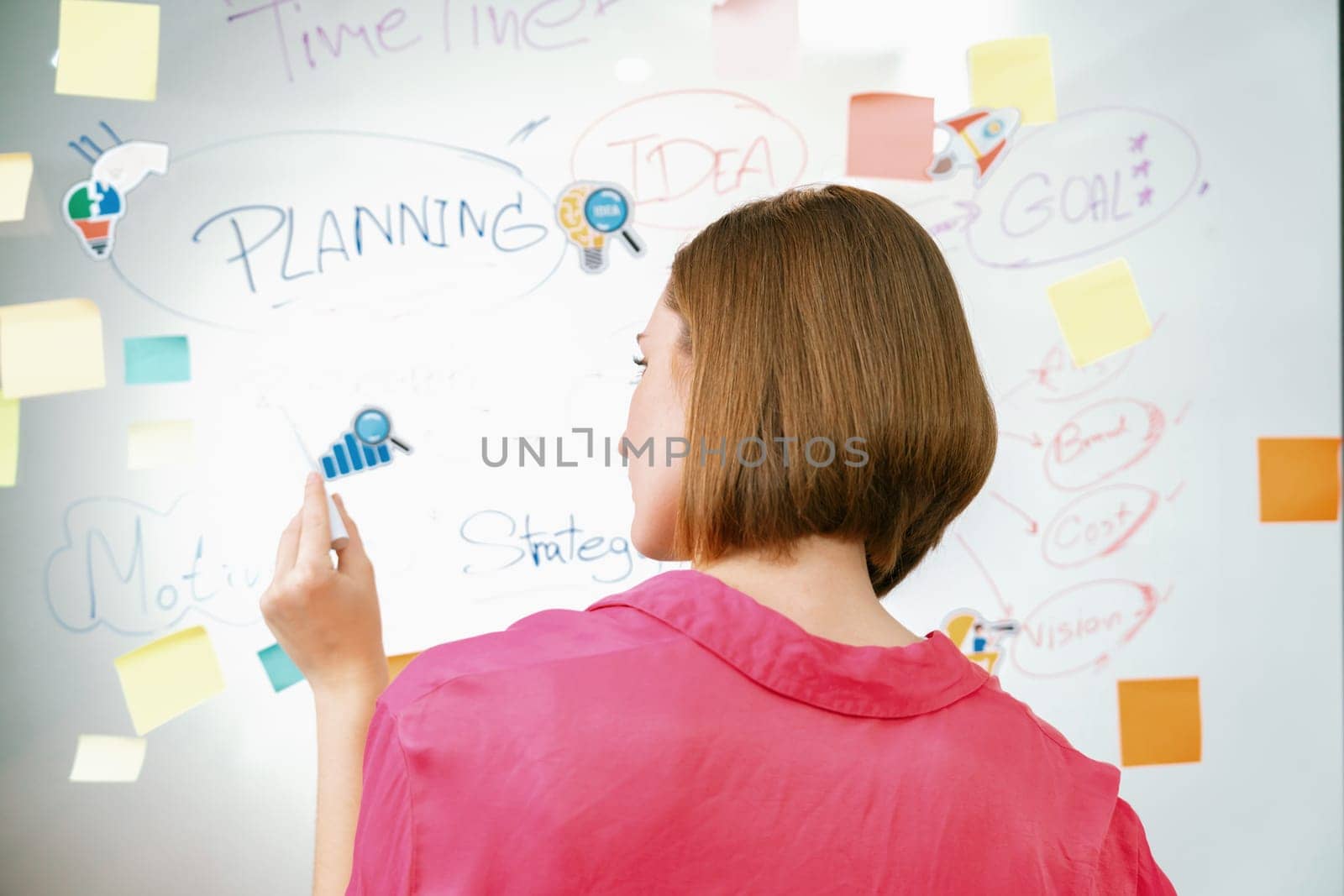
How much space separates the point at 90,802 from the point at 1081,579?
3.23ft

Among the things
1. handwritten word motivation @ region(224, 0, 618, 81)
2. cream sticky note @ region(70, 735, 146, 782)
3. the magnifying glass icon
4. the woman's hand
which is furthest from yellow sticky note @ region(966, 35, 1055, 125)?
cream sticky note @ region(70, 735, 146, 782)

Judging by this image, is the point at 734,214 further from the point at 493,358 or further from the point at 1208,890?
the point at 1208,890

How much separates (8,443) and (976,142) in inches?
38.0

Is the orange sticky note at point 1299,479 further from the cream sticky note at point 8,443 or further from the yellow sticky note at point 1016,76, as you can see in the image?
the cream sticky note at point 8,443

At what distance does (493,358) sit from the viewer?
93cm

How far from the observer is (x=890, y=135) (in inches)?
39.4

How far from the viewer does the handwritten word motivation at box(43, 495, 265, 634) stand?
0.88 m

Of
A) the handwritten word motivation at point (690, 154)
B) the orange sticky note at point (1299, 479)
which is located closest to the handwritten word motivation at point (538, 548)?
the handwritten word motivation at point (690, 154)

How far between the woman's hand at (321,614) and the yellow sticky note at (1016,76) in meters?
0.79

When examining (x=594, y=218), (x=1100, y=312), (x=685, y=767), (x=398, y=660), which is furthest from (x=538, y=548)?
(x=1100, y=312)

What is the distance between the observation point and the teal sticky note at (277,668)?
899mm

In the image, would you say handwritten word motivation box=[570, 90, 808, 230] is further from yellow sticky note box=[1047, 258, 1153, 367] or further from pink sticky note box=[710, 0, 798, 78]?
yellow sticky note box=[1047, 258, 1153, 367]

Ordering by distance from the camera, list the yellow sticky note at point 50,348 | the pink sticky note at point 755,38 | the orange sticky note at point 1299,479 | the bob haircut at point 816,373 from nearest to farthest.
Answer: the bob haircut at point 816,373, the yellow sticky note at point 50,348, the pink sticky note at point 755,38, the orange sticky note at point 1299,479

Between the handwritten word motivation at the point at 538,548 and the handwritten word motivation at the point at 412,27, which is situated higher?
the handwritten word motivation at the point at 412,27
